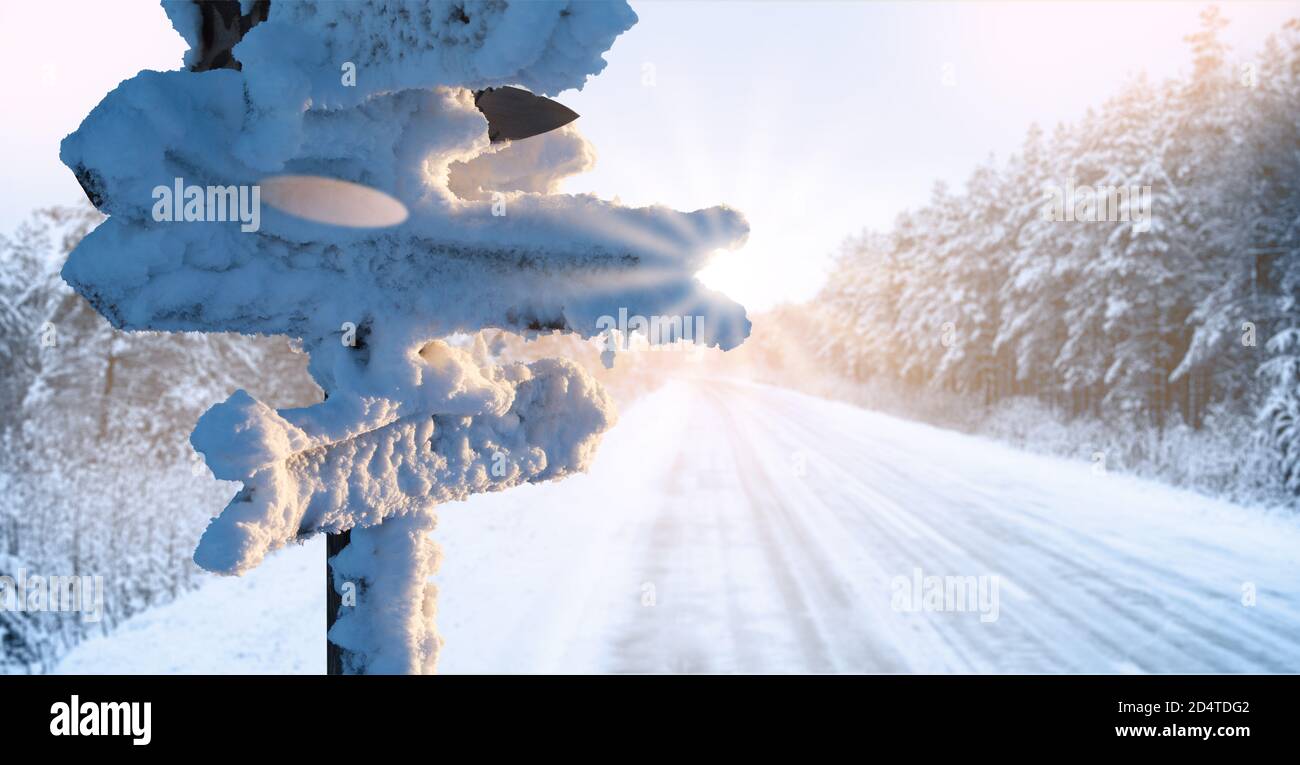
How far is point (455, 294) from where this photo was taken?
70.2 inches

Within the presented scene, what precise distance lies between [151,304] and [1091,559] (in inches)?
398

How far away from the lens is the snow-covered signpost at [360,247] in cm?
138

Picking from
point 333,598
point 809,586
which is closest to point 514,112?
point 333,598

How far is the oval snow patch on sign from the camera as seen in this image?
64.8 inches

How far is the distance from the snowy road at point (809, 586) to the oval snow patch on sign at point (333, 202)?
488 centimetres

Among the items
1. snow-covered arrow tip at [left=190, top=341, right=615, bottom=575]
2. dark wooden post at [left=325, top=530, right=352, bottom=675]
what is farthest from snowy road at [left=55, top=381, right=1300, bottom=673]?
snow-covered arrow tip at [left=190, top=341, right=615, bottom=575]

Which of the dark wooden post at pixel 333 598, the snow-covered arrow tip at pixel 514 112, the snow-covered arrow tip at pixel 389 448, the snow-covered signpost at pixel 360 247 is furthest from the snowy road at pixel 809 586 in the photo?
the snow-covered arrow tip at pixel 514 112

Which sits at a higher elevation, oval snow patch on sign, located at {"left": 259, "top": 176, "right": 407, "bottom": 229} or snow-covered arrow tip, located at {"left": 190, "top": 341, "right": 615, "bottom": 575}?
oval snow patch on sign, located at {"left": 259, "top": 176, "right": 407, "bottom": 229}

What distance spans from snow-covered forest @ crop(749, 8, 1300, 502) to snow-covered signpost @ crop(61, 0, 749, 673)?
1560cm

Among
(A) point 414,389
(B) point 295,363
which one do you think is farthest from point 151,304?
(B) point 295,363

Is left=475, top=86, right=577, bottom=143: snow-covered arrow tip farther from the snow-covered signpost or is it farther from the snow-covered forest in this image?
the snow-covered forest

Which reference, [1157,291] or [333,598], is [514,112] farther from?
[1157,291]

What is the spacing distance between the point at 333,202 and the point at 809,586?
22.9ft

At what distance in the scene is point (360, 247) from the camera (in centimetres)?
174
